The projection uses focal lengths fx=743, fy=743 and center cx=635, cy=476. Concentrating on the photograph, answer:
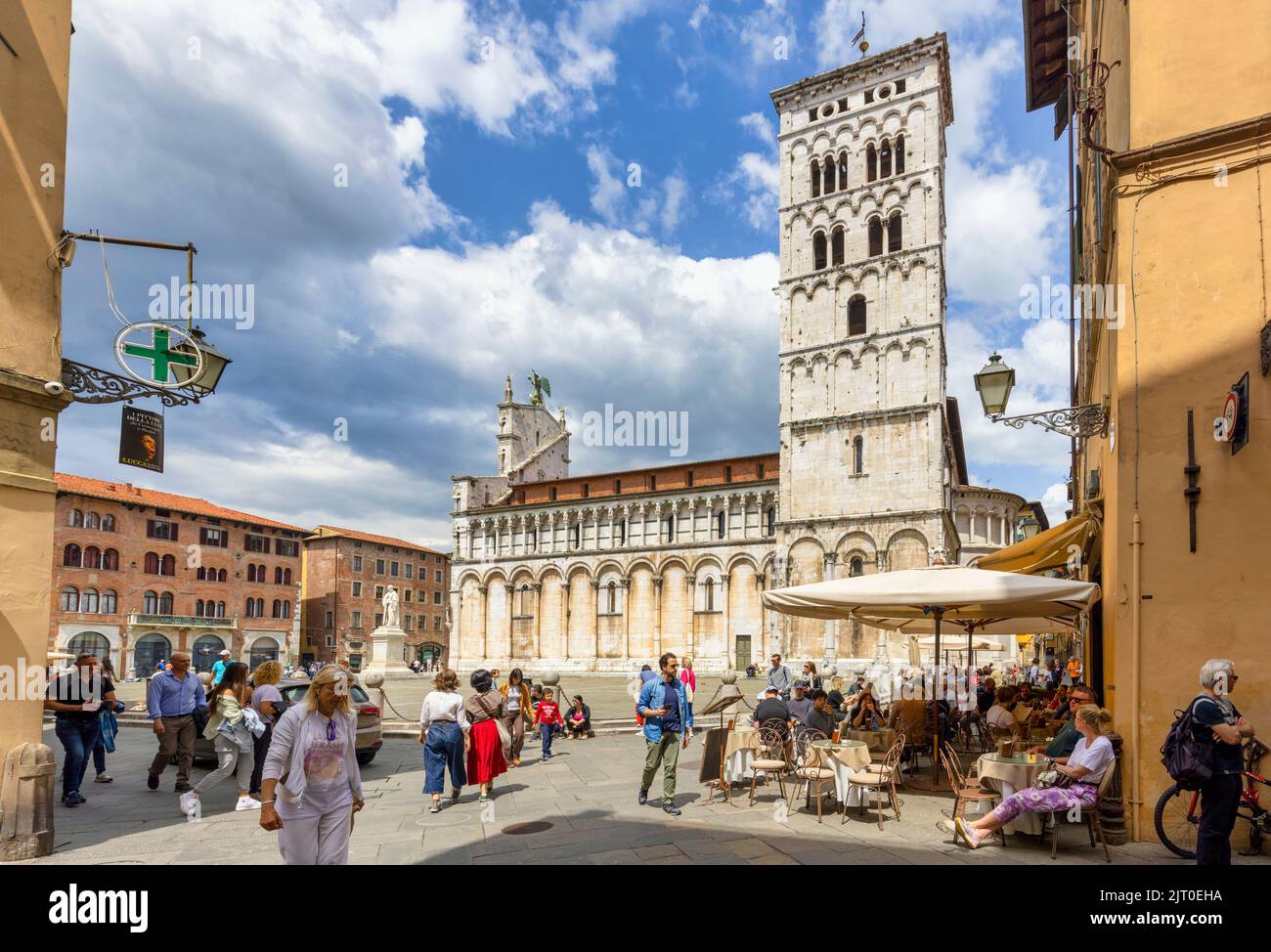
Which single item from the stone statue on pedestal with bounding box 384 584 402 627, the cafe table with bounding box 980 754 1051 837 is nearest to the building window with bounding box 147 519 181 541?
the stone statue on pedestal with bounding box 384 584 402 627

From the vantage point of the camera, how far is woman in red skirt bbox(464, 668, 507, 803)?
8.92 metres

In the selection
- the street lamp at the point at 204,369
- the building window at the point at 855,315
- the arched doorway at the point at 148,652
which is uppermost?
the building window at the point at 855,315

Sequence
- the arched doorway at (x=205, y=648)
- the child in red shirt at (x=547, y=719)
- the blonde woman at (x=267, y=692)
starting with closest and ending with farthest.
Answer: the blonde woman at (x=267, y=692) → the child in red shirt at (x=547, y=719) → the arched doorway at (x=205, y=648)

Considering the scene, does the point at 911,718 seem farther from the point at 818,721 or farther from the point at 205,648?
the point at 205,648

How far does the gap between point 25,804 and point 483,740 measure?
4286 mm

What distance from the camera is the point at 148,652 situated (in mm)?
50000

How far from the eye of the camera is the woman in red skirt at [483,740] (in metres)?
8.92

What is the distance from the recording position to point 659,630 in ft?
154

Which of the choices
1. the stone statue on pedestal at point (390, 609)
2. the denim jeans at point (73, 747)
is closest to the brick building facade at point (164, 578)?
the stone statue on pedestal at point (390, 609)

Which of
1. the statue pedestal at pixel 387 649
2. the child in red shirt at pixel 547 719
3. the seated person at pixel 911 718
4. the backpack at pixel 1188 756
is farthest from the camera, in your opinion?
the statue pedestal at pixel 387 649

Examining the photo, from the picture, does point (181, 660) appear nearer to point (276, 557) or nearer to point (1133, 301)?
point (1133, 301)

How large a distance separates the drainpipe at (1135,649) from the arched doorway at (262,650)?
6118 cm

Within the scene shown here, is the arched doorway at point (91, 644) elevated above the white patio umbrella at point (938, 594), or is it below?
below

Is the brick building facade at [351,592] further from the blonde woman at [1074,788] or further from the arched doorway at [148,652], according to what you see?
the blonde woman at [1074,788]
